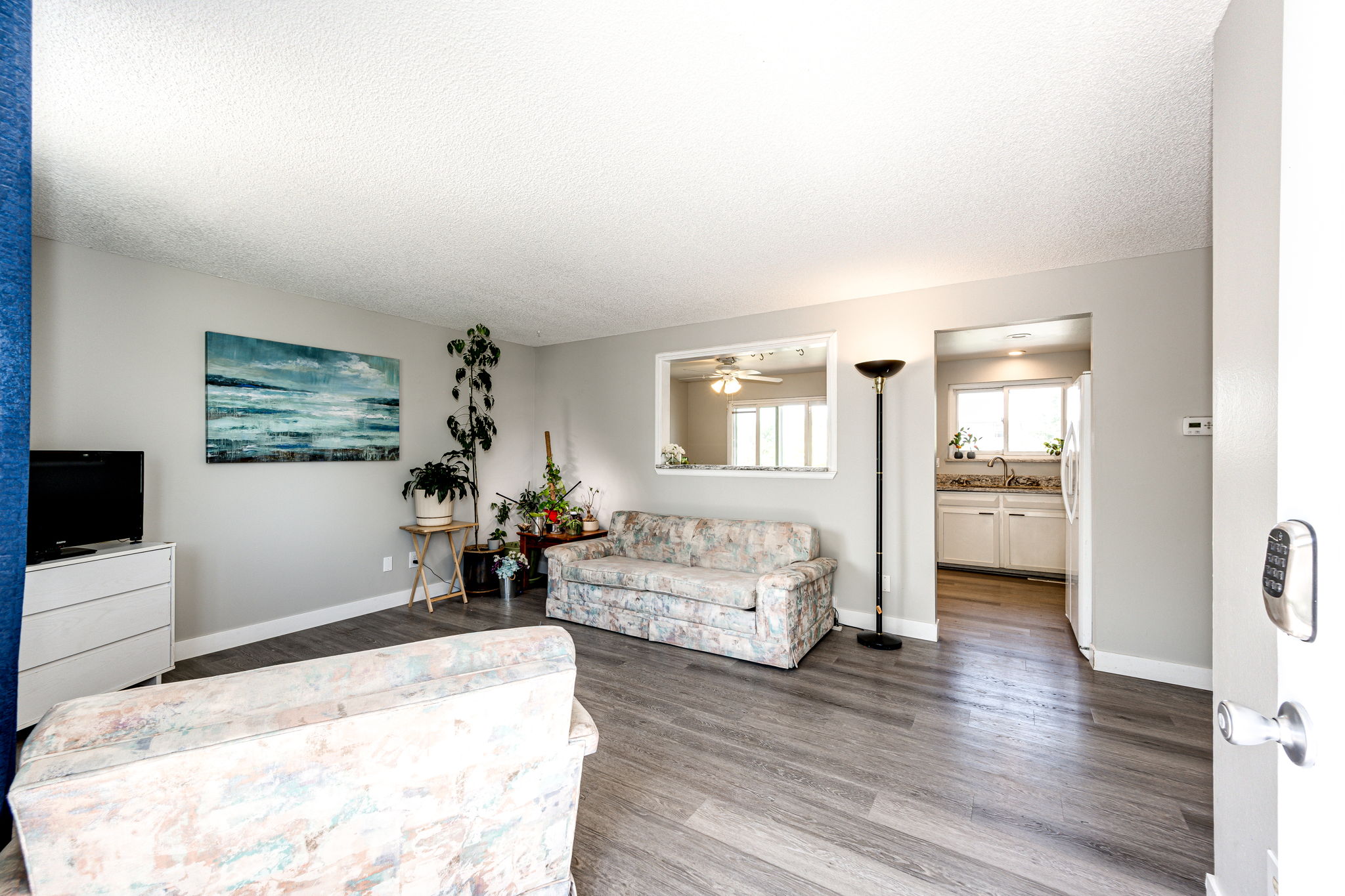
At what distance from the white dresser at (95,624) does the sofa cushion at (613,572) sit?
92.9 inches

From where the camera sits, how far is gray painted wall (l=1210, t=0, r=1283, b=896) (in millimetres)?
1143

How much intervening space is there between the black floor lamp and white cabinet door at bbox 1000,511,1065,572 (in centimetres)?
Result: 278

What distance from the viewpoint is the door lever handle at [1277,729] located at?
57 centimetres

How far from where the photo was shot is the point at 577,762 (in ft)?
4.55

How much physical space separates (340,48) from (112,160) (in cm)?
142

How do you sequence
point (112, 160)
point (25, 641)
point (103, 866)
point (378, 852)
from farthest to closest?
point (25, 641), point (112, 160), point (378, 852), point (103, 866)

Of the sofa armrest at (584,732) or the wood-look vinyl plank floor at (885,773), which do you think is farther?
the wood-look vinyl plank floor at (885,773)

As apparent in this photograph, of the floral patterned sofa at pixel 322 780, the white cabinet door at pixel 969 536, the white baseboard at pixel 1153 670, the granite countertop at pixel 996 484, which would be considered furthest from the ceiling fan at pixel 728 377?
the floral patterned sofa at pixel 322 780

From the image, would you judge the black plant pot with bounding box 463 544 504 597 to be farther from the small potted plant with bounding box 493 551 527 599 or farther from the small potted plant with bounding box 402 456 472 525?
the small potted plant with bounding box 402 456 472 525

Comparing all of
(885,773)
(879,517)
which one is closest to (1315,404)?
(885,773)

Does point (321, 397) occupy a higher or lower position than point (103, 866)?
higher

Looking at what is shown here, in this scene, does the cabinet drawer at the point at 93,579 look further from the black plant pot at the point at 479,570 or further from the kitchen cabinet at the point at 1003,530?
the kitchen cabinet at the point at 1003,530

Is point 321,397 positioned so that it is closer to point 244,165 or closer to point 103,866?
point 244,165

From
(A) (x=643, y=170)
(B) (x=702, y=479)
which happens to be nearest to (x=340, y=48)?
(A) (x=643, y=170)
